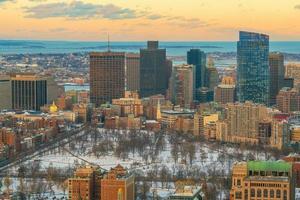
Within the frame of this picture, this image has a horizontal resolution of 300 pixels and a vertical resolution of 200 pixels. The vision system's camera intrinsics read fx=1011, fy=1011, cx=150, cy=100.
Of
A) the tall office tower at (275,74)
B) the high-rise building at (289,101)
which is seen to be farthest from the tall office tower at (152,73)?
the high-rise building at (289,101)

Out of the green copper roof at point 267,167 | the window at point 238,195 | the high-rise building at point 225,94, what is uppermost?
the green copper roof at point 267,167

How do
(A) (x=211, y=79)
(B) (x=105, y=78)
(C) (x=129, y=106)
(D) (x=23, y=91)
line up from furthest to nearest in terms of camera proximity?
(A) (x=211, y=79) → (B) (x=105, y=78) → (D) (x=23, y=91) → (C) (x=129, y=106)

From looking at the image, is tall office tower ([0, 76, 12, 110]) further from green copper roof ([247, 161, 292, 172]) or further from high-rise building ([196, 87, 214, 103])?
green copper roof ([247, 161, 292, 172])

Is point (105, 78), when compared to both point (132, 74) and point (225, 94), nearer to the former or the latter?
point (132, 74)

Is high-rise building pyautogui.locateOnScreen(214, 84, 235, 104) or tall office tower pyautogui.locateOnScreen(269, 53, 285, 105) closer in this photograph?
high-rise building pyautogui.locateOnScreen(214, 84, 235, 104)

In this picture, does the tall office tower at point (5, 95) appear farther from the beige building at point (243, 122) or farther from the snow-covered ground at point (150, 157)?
the beige building at point (243, 122)

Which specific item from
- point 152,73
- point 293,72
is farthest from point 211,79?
point 293,72

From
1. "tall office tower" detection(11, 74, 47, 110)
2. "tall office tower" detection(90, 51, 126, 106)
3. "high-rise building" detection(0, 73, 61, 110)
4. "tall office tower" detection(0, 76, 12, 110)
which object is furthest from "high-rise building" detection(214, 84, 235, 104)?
"tall office tower" detection(0, 76, 12, 110)
